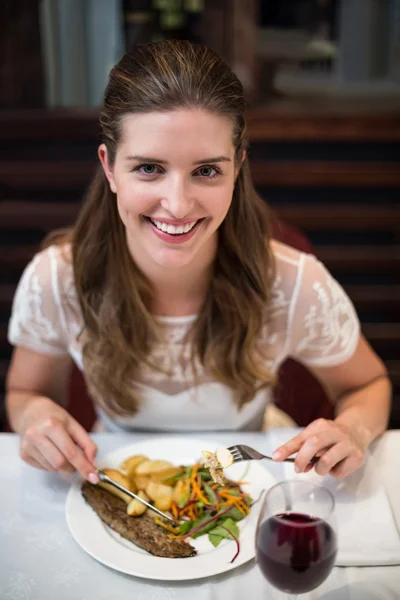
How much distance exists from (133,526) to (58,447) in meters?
0.21

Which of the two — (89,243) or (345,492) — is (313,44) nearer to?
(89,243)

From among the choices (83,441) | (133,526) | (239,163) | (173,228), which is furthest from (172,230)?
(133,526)

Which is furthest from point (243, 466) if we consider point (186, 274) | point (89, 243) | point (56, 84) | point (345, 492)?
point (56, 84)

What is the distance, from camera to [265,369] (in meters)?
1.71

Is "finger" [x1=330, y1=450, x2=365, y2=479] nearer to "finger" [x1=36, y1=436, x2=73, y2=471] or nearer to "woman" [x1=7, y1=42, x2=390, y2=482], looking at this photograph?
"woman" [x1=7, y1=42, x2=390, y2=482]

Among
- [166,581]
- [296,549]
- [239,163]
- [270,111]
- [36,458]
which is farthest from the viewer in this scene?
[270,111]

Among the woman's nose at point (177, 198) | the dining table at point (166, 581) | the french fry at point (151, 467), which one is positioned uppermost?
the woman's nose at point (177, 198)

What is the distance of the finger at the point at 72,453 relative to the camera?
1267mm

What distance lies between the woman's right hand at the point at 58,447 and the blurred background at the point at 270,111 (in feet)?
7.07

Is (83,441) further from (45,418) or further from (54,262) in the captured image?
(54,262)

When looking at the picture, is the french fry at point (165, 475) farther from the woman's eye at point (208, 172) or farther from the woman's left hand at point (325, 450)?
the woman's eye at point (208, 172)

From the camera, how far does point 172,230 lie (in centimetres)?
135

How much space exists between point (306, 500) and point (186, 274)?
73 centimetres

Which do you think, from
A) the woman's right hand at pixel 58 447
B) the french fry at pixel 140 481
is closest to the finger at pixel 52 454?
the woman's right hand at pixel 58 447
